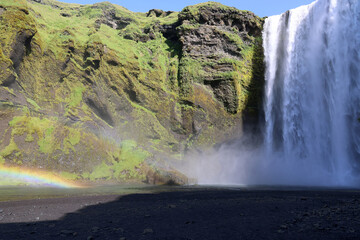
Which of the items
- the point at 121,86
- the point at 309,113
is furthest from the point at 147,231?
the point at 309,113

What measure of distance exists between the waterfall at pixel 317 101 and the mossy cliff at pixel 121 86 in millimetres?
5092

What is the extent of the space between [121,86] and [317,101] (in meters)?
22.7

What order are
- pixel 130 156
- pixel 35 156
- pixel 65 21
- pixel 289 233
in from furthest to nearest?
1. pixel 65 21
2. pixel 130 156
3. pixel 35 156
4. pixel 289 233

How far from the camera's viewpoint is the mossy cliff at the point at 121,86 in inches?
932

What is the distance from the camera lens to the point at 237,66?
38812mm

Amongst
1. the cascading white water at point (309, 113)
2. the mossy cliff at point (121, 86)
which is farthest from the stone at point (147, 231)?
the cascading white water at point (309, 113)

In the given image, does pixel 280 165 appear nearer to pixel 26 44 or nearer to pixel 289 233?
pixel 289 233

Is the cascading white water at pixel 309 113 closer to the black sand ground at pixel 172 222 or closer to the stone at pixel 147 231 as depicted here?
the black sand ground at pixel 172 222

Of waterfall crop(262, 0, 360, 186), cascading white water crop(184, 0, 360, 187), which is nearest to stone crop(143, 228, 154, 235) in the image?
cascading white water crop(184, 0, 360, 187)

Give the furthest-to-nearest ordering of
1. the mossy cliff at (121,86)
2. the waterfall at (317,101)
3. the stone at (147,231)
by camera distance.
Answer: the waterfall at (317,101) → the mossy cliff at (121,86) → the stone at (147,231)

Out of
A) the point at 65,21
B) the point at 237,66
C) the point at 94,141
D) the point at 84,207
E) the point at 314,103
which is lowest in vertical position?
the point at 84,207

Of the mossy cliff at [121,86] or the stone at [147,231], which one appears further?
the mossy cliff at [121,86]

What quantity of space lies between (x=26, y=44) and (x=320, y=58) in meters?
31.6

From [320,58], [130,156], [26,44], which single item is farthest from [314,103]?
[26,44]
